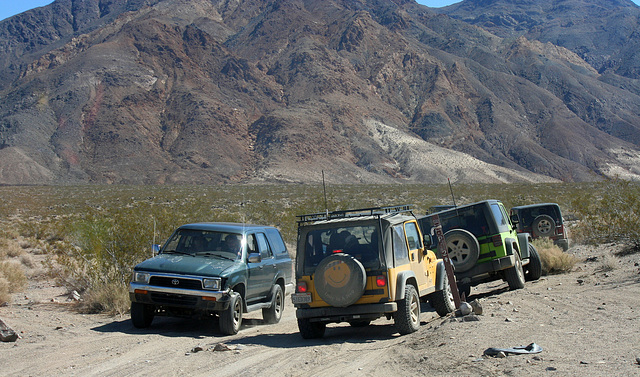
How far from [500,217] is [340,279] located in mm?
5228

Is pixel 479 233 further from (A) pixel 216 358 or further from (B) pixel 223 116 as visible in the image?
(B) pixel 223 116

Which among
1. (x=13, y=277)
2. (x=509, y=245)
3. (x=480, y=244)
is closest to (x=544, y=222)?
(x=509, y=245)

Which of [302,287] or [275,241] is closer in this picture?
[302,287]

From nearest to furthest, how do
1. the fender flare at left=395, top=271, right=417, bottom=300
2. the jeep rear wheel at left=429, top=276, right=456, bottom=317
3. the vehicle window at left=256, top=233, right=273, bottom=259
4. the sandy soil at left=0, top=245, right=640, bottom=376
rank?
the sandy soil at left=0, top=245, right=640, bottom=376
the fender flare at left=395, top=271, right=417, bottom=300
the jeep rear wheel at left=429, top=276, right=456, bottom=317
the vehicle window at left=256, top=233, right=273, bottom=259

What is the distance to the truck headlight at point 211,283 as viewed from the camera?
8.88 metres

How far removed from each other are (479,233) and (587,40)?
645 feet

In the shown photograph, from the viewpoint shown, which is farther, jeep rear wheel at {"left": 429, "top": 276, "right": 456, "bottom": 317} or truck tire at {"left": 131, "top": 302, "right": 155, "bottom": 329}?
jeep rear wheel at {"left": 429, "top": 276, "right": 456, "bottom": 317}

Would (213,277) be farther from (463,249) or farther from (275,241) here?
(463,249)

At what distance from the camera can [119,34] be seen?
131250 mm

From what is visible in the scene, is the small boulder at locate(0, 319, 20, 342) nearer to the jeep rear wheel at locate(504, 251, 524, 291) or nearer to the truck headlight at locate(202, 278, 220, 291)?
the truck headlight at locate(202, 278, 220, 291)

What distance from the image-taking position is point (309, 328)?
27.8 ft

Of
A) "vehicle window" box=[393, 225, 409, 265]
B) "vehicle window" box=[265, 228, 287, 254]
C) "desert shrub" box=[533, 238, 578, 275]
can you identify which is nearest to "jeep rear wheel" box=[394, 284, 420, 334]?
"vehicle window" box=[393, 225, 409, 265]

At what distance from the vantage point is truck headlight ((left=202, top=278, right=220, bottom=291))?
8883 millimetres

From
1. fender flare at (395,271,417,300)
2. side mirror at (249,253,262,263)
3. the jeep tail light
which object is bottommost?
fender flare at (395,271,417,300)
